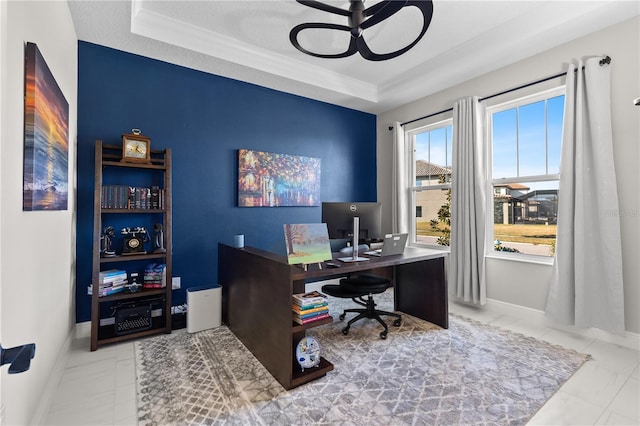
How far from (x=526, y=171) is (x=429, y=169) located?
124cm

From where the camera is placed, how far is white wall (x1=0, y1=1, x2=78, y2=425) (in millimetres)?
1187

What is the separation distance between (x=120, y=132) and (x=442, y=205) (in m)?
3.84

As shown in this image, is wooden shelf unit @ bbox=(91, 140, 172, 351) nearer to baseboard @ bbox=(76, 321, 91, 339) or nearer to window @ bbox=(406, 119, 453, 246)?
baseboard @ bbox=(76, 321, 91, 339)

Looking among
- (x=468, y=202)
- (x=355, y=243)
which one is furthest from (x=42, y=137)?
(x=468, y=202)

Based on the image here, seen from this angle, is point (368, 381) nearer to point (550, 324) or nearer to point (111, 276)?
point (550, 324)

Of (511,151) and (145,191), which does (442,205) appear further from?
(145,191)

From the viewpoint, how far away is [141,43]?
9.11 ft

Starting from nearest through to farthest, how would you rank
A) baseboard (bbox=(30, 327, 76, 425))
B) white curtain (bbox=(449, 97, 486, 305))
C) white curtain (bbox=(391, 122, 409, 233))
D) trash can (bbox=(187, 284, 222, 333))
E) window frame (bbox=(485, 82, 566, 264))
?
baseboard (bbox=(30, 327, 76, 425))
trash can (bbox=(187, 284, 222, 333))
window frame (bbox=(485, 82, 566, 264))
white curtain (bbox=(449, 97, 486, 305))
white curtain (bbox=(391, 122, 409, 233))

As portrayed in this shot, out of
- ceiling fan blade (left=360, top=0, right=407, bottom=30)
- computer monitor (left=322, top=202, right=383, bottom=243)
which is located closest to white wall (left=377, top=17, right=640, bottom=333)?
computer monitor (left=322, top=202, right=383, bottom=243)

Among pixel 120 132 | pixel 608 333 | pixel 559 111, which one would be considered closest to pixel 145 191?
pixel 120 132

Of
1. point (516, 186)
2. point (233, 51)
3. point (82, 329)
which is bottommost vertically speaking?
point (82, 329)

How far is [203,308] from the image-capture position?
2.84 metres

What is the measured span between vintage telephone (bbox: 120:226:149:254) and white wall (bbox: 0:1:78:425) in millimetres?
432

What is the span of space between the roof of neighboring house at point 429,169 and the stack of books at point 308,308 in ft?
9.32
